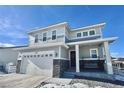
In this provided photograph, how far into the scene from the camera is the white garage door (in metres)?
7.27

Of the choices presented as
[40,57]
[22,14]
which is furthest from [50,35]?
[22,14]

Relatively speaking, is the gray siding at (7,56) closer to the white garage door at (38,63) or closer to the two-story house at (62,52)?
the two-story house at (62,52)

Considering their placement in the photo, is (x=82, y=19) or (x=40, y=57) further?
(x=82, y=19)

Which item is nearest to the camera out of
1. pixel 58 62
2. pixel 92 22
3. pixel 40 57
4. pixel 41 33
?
pixel 58 62

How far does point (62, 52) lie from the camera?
7.63 metres

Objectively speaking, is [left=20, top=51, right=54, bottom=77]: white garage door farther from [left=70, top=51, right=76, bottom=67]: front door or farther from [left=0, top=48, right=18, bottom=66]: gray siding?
[left=0, top=48, right=18, bottom=66]: gray siding

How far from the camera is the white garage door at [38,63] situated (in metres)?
7.27

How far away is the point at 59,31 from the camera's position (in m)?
9.05

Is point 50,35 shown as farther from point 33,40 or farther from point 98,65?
point 98,65

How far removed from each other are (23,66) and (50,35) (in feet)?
13.9

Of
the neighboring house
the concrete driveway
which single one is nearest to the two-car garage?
the neighboring house

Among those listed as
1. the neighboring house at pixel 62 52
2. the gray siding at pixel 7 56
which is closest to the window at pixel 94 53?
the neighboring house at pixel 62 52

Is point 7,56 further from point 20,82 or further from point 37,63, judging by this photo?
point 20,82

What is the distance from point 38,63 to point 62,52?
94.2 inches
